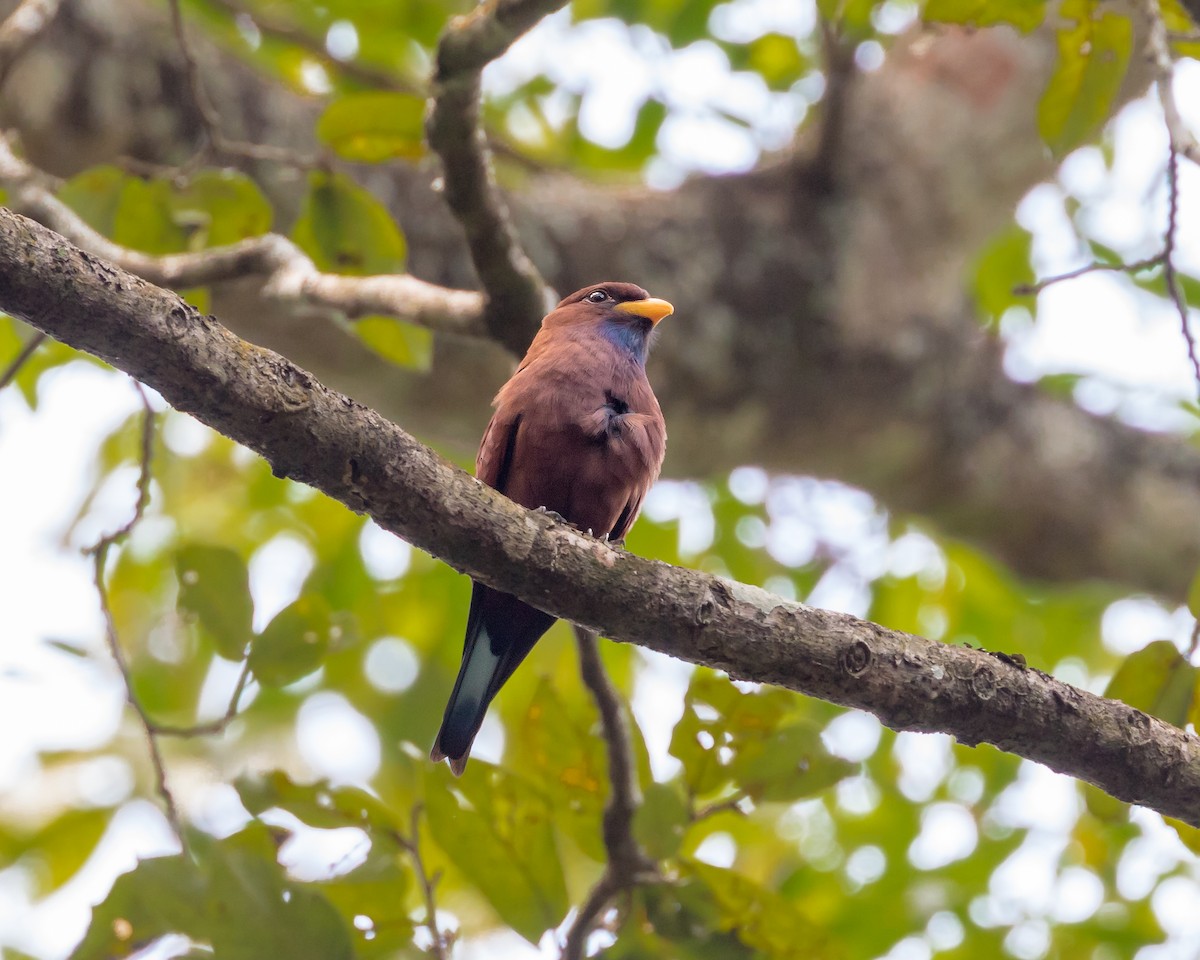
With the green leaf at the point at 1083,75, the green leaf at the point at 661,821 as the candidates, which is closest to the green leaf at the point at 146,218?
the green leaf at the point at 661,821

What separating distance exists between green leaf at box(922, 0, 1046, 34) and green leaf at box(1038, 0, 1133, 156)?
10 cm

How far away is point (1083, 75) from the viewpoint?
3.22 metres

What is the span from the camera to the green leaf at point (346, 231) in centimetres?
358

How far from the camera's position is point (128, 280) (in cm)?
194

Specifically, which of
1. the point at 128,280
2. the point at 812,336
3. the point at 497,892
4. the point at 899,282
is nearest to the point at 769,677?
the point at 497,892

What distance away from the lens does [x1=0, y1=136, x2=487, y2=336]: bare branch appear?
10.9 feet

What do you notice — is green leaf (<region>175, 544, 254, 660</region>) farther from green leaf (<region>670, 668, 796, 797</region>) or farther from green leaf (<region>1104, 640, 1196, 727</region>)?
green leaf (<region>1104, 640, 1196, 727</region>)

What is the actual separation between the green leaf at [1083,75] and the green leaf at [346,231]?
1833mm

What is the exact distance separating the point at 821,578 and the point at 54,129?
386 centimetres

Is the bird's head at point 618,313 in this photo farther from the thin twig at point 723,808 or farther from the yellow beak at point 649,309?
the thin twig at point 723,808

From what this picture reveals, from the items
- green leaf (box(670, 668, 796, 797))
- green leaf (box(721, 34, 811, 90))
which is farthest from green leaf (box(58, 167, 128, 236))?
green leaf (box(721, 34, 811, 90))

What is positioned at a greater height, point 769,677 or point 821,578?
point 821,578

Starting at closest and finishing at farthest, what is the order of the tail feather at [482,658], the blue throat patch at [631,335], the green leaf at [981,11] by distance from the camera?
1. the green leaf at [981,11]
2. the tail feather at [482,658]
3. the blue throat patch at [631,335]

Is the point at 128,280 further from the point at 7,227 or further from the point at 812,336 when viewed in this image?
the point at 812,336
